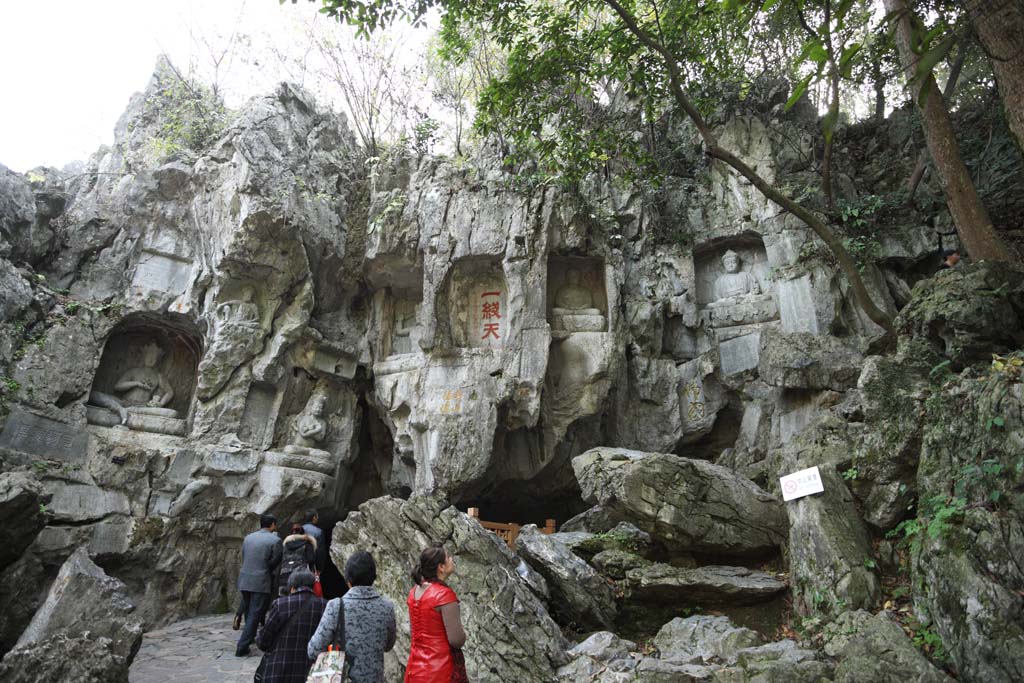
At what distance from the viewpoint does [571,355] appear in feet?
39.7

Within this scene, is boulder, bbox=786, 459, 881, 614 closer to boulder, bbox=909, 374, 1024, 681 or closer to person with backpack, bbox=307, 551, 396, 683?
boulder, bbox=909, 374, 1024, 681

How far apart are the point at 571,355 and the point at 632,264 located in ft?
8.87

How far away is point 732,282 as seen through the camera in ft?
44.4

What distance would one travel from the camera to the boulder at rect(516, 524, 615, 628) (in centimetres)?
662

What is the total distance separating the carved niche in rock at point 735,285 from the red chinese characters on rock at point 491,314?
14.1 ft

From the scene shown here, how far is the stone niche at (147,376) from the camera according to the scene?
37.1ft

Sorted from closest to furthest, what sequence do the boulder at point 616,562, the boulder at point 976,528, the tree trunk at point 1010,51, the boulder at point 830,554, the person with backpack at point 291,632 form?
the person with backpack at point 291,632 → the boulder at point 976,528 → the boulder at point 830,554 → the tree trunk at point 1010,51 → the boulder at point 616,562

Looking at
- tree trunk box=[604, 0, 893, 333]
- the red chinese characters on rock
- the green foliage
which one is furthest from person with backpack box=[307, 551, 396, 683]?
the green foliage

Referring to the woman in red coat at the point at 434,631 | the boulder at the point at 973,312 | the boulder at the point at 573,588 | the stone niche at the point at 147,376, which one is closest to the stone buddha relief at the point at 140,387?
the stone niche at the point at 147,376

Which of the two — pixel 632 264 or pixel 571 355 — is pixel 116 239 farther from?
pixel 632 264

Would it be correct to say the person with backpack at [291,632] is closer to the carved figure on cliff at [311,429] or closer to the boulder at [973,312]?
the boulder at [973,312]

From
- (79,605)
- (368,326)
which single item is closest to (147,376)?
(368,326)

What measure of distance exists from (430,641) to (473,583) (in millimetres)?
2777

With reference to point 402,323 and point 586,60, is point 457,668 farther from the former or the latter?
point 402,323
